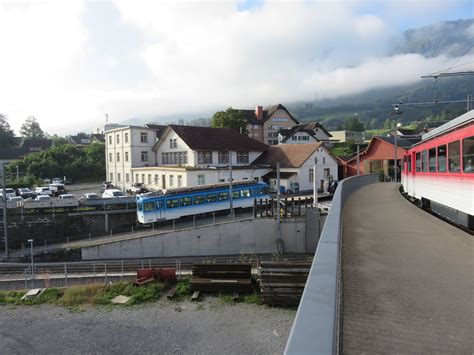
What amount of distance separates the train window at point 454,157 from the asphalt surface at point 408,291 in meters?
1.58

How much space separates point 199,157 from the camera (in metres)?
A: 40.0

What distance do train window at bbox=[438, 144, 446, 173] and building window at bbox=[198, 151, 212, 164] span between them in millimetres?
31006

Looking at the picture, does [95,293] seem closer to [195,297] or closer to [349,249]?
[195,297]

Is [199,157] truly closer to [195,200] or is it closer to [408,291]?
[195,200]

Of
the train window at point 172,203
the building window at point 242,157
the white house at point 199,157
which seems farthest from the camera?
the building window at point 242,157

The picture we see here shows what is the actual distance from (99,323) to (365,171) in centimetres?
3870

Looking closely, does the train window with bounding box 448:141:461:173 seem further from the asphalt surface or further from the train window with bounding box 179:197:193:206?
the train window with bounding box 179:197:193:206

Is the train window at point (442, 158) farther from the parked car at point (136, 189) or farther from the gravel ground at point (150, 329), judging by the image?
the parked car at point (136, 189)

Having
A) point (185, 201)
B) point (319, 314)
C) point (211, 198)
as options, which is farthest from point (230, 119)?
point (319, 314)

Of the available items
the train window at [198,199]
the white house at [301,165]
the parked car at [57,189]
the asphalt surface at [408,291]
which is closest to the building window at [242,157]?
the white house at [301,165]

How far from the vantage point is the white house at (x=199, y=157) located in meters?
36.5

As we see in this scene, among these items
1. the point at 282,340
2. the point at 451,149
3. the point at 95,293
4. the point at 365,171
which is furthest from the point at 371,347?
the point at 365,171

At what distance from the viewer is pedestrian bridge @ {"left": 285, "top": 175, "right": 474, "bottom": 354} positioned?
2963mm

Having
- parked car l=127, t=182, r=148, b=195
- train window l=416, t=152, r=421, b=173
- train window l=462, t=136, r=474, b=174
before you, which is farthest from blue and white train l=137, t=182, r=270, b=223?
train window l=462, t=136, r=474, b=174
